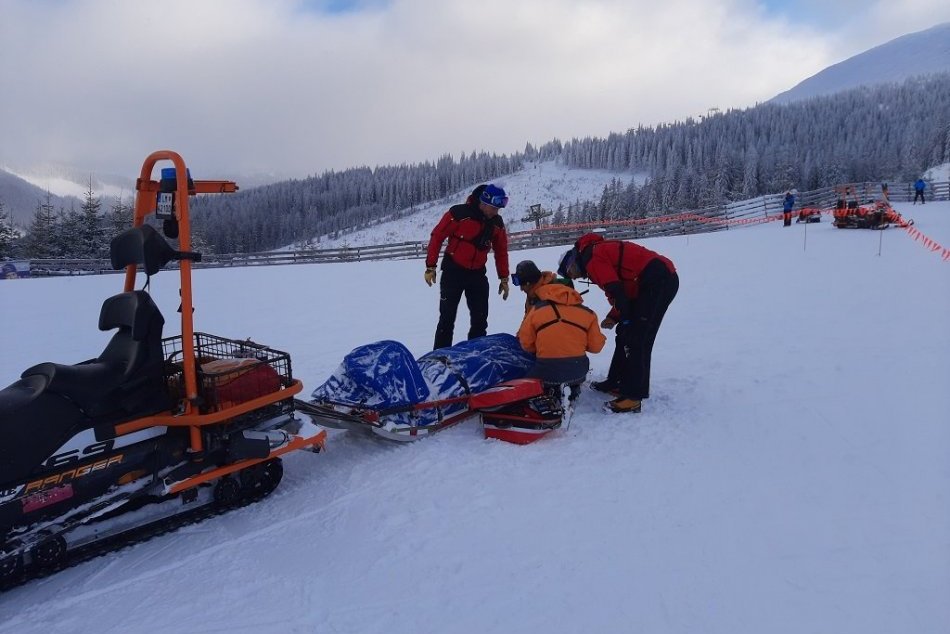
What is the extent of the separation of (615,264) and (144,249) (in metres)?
3.57

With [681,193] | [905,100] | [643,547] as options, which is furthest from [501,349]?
[905,100]

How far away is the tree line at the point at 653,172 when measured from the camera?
64.6 meters

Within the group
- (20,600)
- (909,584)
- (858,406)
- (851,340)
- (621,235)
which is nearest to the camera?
(909,584)

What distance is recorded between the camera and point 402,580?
9.52ft

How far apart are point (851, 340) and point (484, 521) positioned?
5.86m

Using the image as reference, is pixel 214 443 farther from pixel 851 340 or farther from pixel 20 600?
pixel 851 340

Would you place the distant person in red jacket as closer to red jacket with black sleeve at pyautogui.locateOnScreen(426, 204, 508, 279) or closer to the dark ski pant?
red jacket with black sleeve at pyautogui.locateOnScreen(426, 204, 508, 279)

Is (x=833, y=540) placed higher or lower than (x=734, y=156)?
lower

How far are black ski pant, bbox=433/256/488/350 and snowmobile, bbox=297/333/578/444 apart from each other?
1261mm

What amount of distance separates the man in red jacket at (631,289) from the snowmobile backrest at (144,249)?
321 cm

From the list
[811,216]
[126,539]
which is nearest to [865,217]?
[811,216]

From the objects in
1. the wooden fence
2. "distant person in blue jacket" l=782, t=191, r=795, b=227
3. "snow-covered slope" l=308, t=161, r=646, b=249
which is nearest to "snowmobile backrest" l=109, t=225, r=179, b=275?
the wooden fence

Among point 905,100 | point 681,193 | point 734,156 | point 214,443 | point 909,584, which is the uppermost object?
point 905,100

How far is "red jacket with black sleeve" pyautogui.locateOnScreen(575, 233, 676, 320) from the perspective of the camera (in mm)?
5121
